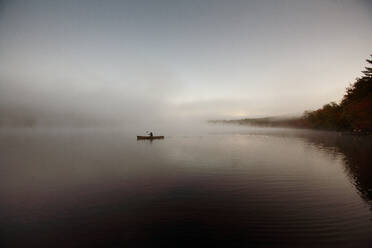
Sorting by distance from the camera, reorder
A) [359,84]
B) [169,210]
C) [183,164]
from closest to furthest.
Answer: [169,210] → [183,164] → [359,84]

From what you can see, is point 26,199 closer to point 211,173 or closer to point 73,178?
point 73,178

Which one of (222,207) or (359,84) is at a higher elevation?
(359,84)

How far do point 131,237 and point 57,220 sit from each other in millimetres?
7708

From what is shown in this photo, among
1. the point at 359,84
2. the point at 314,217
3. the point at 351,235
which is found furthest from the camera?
the point at 359,84

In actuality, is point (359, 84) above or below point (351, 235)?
above

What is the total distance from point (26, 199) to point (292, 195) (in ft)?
100

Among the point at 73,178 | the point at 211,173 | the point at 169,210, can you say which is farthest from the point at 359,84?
the point at 73,178

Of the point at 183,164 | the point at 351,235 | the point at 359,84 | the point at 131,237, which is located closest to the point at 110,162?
the point at 183,164

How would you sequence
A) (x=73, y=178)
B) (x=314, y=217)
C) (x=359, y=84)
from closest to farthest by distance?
(x=314, y=217)
(x=73, y=178)
(x=359, y=84)

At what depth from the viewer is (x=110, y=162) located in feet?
140

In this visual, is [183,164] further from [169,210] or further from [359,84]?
[359,84]

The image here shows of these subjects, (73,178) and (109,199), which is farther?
(73,178)

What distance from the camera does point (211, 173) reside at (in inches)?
1299

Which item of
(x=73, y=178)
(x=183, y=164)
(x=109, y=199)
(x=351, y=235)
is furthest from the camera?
(x=183, y=164)
